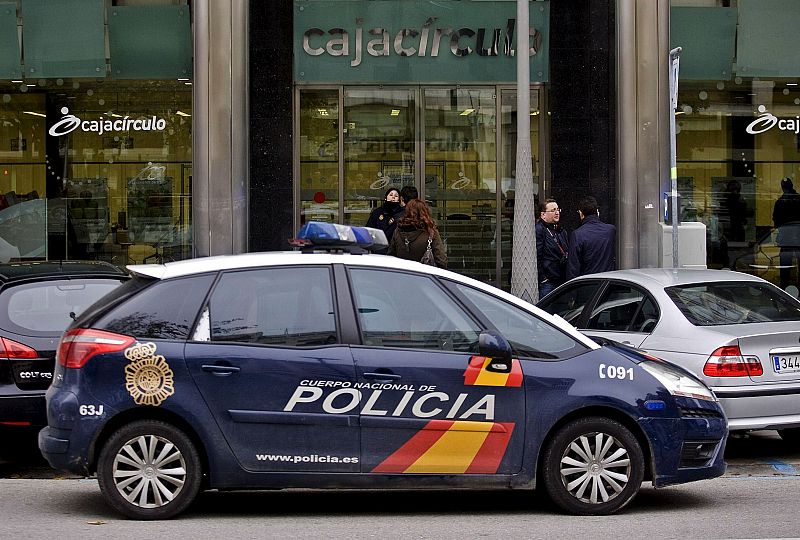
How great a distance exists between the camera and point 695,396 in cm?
718

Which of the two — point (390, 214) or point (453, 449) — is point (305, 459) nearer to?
point (453, 449)

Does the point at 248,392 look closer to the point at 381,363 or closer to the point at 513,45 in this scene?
the point at 381,363

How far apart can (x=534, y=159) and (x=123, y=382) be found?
10685 millimetres

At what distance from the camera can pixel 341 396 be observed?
6828 millimetres

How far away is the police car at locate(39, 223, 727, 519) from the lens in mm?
6797

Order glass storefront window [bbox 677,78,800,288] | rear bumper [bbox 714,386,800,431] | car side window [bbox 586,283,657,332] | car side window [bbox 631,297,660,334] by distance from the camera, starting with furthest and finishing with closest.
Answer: glass storefront window [bbox 677,78,800,288] < car side window [bbox 586,283,657,332] < car side window [bbox 631,297,660,334] < rear bumper [bbox 714,386,800,431]

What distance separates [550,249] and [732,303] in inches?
168

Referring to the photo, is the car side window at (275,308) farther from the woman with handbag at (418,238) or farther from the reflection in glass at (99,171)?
the reflection in glass at (99,171)

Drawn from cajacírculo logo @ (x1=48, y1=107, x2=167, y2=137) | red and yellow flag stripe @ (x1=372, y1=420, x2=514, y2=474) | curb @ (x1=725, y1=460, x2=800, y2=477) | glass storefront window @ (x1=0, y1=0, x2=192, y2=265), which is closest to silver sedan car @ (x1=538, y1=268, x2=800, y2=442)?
curb @ (x1=725, y1=460, x2=800, y2=477)

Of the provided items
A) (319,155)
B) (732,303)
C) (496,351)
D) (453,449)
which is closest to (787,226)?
(319,155)

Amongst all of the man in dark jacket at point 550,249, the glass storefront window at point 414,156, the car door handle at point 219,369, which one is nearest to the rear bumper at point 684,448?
the car door handle at point 219,369

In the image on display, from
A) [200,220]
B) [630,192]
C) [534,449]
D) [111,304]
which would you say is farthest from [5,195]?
[534,449]

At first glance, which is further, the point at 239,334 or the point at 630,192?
the point at 630,192

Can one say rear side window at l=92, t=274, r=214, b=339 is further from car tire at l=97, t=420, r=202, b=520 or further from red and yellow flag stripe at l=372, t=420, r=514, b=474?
red and yellow flag stripe at l=372, t=420, r=514, b=474
